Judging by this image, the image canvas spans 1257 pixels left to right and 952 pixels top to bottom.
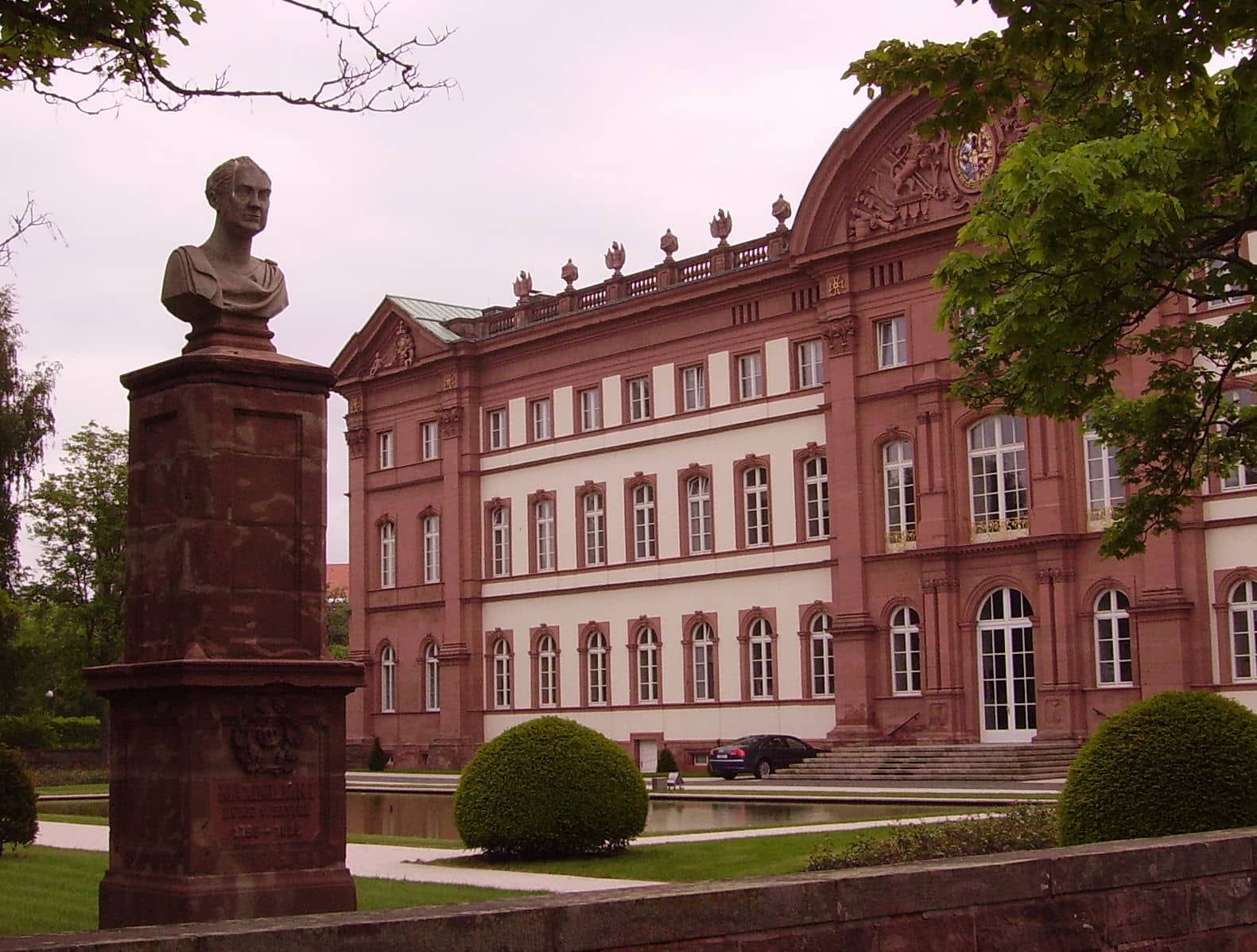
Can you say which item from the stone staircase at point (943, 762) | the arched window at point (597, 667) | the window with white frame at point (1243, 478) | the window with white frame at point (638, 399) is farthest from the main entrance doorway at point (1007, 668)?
the arched window at point (597, 667)

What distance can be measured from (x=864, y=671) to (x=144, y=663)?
107 ft

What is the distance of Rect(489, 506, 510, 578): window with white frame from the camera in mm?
54656

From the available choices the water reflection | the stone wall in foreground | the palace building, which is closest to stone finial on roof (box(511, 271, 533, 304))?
the palace building

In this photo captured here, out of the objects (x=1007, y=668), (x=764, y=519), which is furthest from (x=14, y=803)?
(x=764, y=519)

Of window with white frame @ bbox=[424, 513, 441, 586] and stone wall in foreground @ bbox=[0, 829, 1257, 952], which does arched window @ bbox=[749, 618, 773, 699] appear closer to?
window with white frame @ bbox=[424, 513, 441, 586]

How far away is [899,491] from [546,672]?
14381mm

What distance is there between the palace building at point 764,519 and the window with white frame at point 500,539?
104 mm

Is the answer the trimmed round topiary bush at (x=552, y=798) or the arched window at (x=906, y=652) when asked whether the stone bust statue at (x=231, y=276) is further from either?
the arched window at (x=906, y=652)

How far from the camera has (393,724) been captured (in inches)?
2238

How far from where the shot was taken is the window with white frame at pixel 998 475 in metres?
40.8

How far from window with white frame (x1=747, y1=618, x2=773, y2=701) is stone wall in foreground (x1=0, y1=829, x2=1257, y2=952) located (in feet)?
119

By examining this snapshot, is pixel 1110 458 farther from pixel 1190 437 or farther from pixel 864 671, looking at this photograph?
pixel 1190 437

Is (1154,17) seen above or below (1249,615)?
above

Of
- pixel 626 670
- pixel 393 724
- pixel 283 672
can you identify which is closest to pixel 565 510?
pixel 626 670
